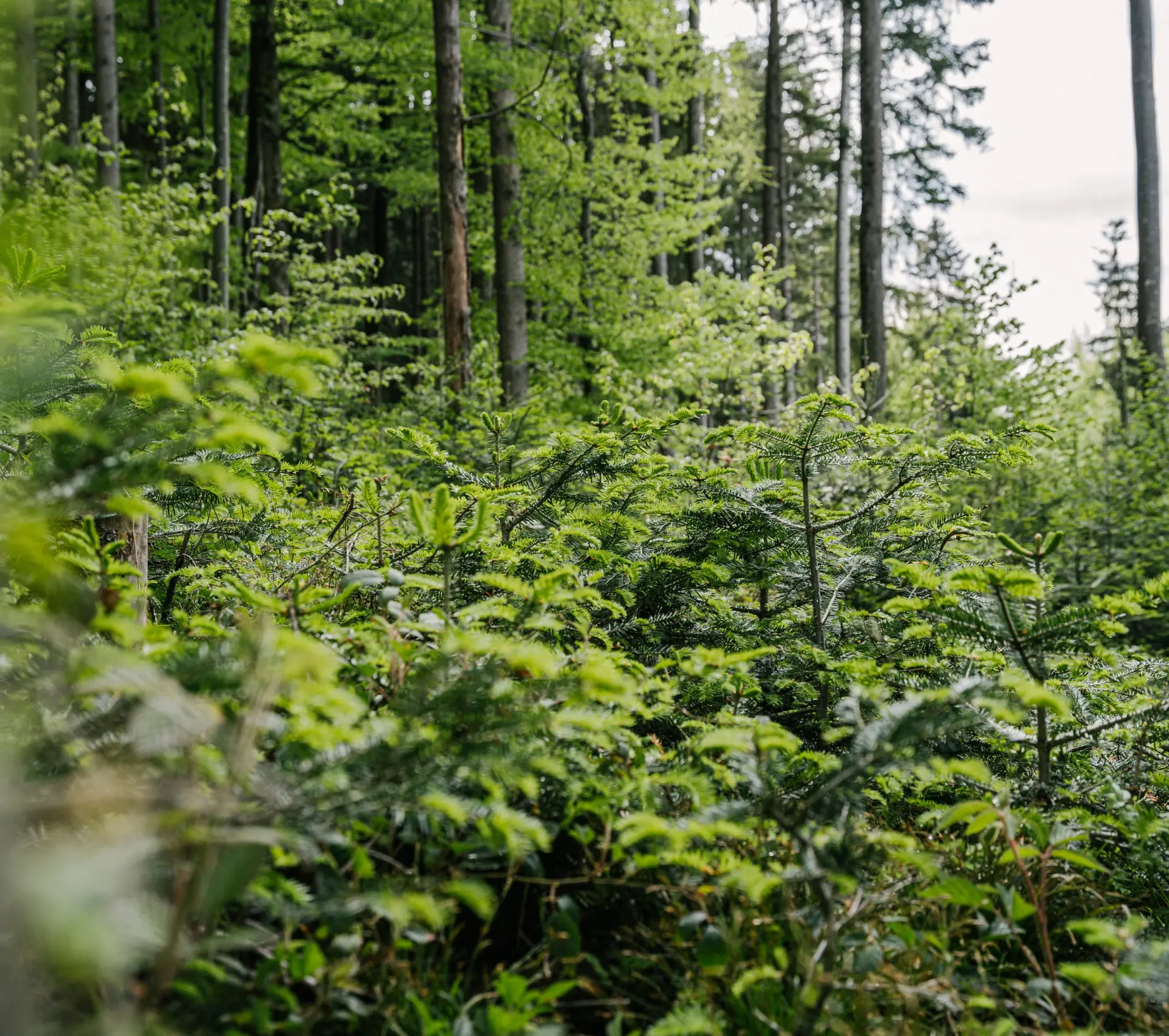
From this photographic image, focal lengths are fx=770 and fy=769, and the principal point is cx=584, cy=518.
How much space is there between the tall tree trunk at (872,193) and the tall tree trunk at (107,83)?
9.84 meters

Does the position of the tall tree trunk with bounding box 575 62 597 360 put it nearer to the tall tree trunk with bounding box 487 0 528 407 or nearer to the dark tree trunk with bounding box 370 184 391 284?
the tall tree trunk with bounding box 487 0 528 407

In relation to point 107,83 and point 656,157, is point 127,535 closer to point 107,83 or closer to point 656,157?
point 107,83

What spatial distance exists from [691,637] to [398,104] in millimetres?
14814

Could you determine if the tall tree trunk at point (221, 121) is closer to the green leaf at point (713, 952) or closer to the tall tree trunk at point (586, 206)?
the tall tree trunk at point (586, 206)

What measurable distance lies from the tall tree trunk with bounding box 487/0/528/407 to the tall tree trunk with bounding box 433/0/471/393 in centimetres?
191

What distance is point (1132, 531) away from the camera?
25.3ft

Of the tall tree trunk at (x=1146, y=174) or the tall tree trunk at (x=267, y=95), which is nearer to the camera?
the tall tree trunk at (x=267, y=95)

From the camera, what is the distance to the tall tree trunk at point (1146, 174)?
34.5 feet

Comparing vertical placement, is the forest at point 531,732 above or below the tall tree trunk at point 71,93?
below

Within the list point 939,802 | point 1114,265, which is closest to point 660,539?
point 939,802

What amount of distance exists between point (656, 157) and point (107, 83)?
23.4ft

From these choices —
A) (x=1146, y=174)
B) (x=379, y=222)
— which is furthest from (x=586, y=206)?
(x=379, y=222)

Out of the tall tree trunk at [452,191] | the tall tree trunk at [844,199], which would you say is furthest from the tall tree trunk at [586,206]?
the tall tree trunk at [844,199]

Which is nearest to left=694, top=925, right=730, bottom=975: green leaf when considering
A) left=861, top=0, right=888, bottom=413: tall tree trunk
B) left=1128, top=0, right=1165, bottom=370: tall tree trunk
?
left=861, top=0, right=888, bottom=413: tall tree trunk
